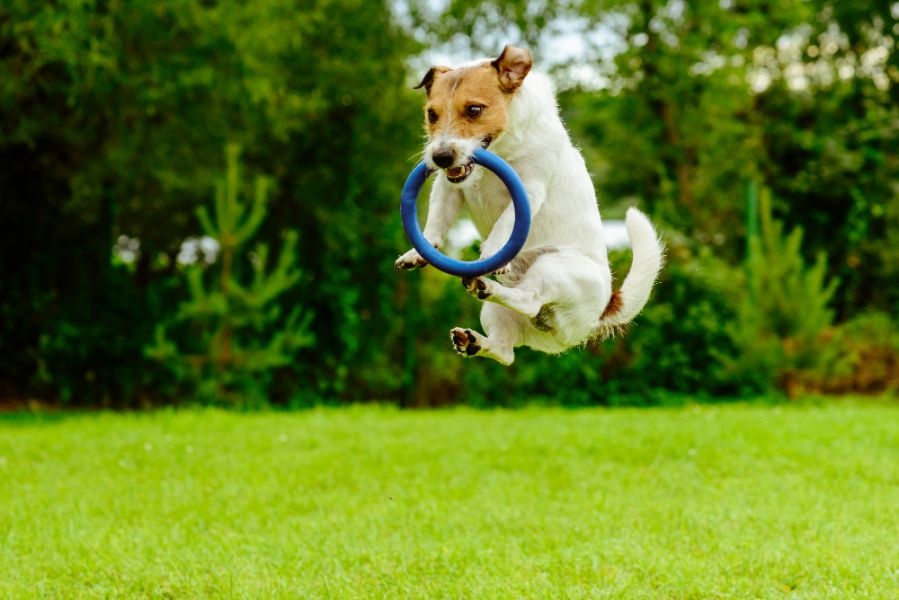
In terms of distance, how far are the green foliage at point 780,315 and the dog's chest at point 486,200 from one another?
10170mm

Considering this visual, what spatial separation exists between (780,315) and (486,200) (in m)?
10.7

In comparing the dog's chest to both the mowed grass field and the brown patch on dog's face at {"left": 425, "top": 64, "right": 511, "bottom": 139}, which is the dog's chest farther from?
the mowed grass field

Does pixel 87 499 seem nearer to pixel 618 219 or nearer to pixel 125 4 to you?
pixel 125 4

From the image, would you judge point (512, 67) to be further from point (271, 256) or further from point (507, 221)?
point (271, 256)

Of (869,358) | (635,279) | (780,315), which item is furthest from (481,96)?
(869,358)

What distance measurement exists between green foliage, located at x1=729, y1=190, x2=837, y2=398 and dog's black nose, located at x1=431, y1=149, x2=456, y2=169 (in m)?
10.4

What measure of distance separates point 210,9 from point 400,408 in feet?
16.8

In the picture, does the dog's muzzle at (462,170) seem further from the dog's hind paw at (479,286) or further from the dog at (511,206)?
the dog's hind paw at (479,286)

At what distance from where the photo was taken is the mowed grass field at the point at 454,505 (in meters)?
5.47

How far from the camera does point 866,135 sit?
56.4 feet

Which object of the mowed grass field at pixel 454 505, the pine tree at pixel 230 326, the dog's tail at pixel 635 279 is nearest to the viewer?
the dog's tail at pixel 635 279

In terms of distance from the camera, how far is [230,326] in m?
11.3

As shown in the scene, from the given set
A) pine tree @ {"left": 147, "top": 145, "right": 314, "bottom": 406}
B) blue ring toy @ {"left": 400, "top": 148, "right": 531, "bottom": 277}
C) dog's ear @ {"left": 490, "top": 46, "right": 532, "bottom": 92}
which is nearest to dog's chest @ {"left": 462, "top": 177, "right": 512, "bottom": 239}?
blue ring toy @ {"left": 400, "top": 148, "right": 531, "bottom": 277}

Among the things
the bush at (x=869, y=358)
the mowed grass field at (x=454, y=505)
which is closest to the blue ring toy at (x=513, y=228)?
the mowed grass field at (x=454, y=505)
